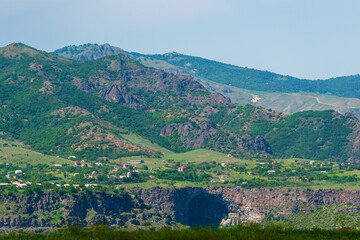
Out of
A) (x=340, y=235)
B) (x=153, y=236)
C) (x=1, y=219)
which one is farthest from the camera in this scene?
(x=1, y=219)

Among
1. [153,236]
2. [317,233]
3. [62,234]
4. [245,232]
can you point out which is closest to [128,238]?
[153,236]

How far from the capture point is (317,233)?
58.6m

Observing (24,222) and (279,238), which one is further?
(24,222)

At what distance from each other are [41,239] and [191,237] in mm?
12976

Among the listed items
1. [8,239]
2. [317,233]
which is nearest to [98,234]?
[8,239]

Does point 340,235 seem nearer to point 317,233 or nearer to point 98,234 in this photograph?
point 317,233

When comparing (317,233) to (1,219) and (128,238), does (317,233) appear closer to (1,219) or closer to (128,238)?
(128,238)

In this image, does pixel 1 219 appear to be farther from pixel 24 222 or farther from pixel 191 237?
pixel 191 237

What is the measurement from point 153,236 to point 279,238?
35.6 feet

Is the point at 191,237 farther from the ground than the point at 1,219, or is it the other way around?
the point at 191,237

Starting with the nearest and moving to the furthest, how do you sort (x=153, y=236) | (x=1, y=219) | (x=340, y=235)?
(x=153, y=236)
(x=340, y=235)
(x=1, y=219)

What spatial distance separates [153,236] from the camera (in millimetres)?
50812

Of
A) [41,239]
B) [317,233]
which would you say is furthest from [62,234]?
[317,233]

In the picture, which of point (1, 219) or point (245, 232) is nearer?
point (245, 232)
